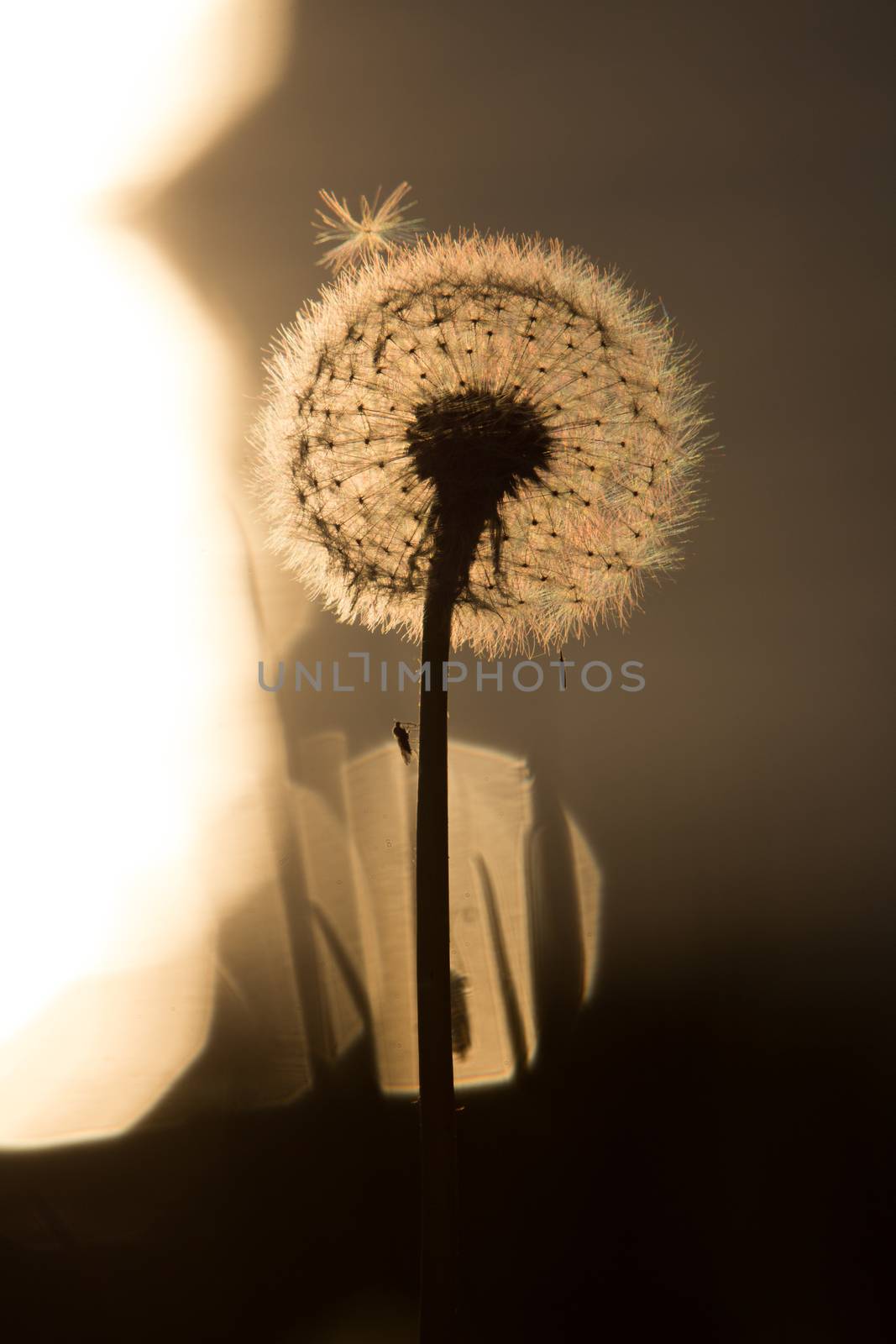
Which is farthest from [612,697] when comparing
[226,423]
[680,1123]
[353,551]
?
[226,423]

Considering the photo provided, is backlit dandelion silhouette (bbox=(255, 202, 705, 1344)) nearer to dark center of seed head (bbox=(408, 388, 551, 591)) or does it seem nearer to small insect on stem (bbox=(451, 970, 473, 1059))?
Result: dark center of seed head (bbox=(408, 388, 551, 591))

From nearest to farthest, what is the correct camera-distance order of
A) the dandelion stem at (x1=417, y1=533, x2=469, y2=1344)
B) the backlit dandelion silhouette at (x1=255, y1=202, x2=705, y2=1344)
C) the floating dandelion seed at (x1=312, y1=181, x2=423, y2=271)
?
1. the dandelion stem at (x1=417, y1=533, x2=469, y2=1344)
2. the backlit dandelion silhouette at (x1=255, y1=202, x2=705, y2=1344)
3. the floating dandelion seed at (x1=312, y1=181, x2=423, y2=271)

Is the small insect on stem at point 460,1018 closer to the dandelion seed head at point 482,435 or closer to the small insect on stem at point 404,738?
the small insect on stem at point 404,738

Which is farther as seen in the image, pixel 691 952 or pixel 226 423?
pixel 226 423

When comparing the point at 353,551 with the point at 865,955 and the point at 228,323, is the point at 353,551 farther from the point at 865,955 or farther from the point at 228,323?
the point at 865,955

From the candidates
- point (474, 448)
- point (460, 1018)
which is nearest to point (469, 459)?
point (474, 448)

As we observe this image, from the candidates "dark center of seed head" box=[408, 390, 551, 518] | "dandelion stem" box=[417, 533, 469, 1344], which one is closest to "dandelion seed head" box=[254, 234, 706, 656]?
"dark center of seed head" box=[408, 390, 551, 518]
